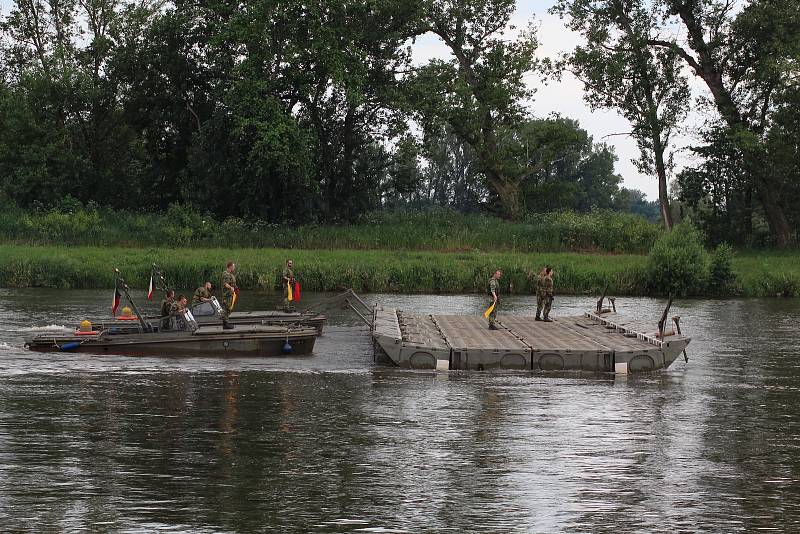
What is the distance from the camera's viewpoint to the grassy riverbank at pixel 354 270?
5038 centimetres

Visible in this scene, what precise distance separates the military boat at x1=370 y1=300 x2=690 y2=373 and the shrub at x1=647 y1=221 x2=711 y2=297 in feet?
70.3

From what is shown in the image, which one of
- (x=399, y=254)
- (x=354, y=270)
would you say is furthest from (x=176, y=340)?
(x=399, y=254)

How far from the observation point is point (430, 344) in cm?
2772

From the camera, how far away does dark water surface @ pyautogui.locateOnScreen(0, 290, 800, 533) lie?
1487cm

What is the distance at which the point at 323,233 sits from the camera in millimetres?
64312

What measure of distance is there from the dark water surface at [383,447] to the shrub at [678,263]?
2276 centimetres

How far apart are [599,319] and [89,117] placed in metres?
51.2

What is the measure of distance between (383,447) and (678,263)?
36418 mm

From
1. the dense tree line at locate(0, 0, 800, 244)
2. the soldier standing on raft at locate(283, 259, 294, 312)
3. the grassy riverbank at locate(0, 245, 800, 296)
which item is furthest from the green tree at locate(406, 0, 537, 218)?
the soldier standing on raft at locate(283, 259, 294, 312)

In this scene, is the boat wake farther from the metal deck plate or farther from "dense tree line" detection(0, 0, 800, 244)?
"dense tree line" detection(0, 0, 800, 244)

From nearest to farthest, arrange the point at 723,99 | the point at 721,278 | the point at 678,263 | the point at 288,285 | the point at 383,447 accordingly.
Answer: the point at 383,447, the point at 288,285, the point at 678,263, the point at 721,278, the point at 723,99

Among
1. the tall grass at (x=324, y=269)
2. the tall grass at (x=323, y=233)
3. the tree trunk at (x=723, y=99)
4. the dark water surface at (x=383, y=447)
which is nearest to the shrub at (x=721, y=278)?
the tall grass at (x=324, y=269)

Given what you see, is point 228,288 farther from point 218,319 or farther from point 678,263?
point 678,263

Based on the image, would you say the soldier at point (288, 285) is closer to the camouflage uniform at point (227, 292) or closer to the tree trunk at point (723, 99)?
the camouflage uniform at point (227, 292)
